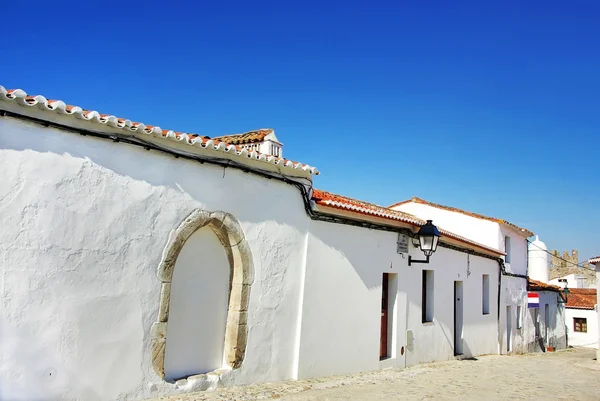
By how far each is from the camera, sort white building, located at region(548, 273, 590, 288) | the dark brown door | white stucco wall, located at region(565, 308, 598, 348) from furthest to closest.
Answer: white building, located at region(548, 273, 590, 288)
white stucco wall, located at region(565, 308, 598, 348)
the dark brown door

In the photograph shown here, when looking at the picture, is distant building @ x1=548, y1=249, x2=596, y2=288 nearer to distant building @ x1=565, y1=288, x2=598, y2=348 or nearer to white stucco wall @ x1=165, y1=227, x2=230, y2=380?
distant building @ x1=565, y1=288, x2=598, y2=348

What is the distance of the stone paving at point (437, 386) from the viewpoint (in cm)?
619

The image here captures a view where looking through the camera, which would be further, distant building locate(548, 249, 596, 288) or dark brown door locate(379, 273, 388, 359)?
distant building locate(548, 249, 596, 288)

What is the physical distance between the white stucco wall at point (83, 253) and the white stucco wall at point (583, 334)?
1084 inches

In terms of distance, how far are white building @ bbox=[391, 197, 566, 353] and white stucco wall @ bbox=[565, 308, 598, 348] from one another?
1055 cm

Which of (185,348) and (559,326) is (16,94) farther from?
(559,326)

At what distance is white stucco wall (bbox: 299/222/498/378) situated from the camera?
7484 millimetres

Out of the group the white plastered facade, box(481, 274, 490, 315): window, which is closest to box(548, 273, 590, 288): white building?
box(481, 274, 490, 315): window

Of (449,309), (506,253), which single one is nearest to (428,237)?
(449,309)

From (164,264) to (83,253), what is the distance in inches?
37.6

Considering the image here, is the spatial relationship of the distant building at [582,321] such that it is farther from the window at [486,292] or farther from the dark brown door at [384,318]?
the dark brown door at [384,318]

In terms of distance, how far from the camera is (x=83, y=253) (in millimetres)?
4867

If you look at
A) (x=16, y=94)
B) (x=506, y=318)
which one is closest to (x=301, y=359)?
(x=16, y=94)

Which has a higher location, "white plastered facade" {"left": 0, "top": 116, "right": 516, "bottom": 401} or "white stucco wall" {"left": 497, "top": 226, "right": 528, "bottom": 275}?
"white stucco wall" {"left": 497, "top": 226, "right": 528, "bottom": 275}
